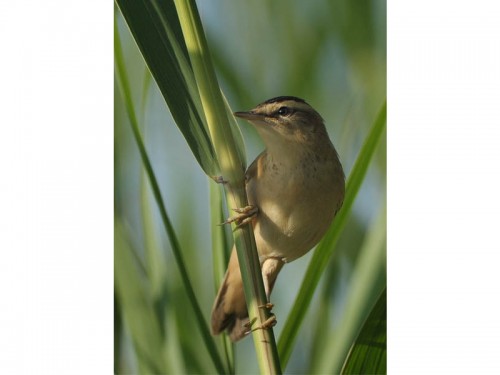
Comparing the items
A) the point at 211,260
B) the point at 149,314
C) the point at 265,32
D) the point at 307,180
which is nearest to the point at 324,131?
the point at 307,180

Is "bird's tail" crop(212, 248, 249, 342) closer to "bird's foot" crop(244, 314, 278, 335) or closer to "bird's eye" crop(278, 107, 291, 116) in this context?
"bird's foot" crop(244, 314, 278, 335)

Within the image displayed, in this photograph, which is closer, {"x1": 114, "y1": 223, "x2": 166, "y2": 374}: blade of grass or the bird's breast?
the bird's breast

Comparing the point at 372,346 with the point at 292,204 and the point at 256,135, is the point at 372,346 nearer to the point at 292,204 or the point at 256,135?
the point at 292,204

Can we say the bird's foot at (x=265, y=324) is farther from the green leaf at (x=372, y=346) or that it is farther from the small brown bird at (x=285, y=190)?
the green leaf at (x=372, y=346)

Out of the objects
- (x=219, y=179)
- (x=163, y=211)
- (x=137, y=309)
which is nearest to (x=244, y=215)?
(x=219, y=179)

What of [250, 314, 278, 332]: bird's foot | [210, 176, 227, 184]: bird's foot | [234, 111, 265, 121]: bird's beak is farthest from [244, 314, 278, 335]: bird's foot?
[234, 111, 265, 121]: bird's beak

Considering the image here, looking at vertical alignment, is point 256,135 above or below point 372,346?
above
